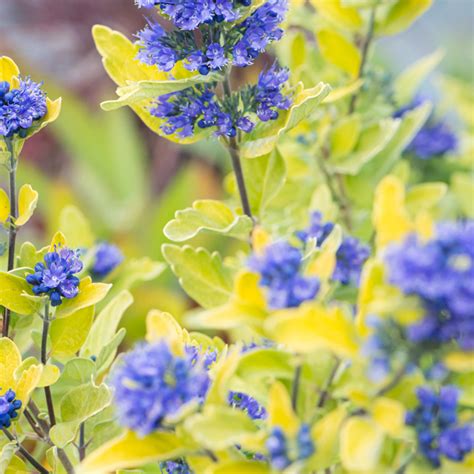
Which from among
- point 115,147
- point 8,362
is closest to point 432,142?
point 8,362

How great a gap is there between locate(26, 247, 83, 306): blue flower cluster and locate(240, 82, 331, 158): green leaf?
14 centimetres

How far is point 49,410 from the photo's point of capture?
544 millimetres

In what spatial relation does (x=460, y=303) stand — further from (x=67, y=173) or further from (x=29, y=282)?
(x=67, y=173)

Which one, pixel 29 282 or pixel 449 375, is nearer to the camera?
pixel 449 375

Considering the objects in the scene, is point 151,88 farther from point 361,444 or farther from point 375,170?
point 375,170

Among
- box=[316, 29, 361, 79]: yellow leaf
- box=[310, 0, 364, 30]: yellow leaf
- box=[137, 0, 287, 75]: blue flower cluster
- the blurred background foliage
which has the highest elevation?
box=[137, 0, 287, 75]: blue flower cluster

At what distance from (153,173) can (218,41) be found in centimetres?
178

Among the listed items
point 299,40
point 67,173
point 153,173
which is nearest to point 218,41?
point 299,40

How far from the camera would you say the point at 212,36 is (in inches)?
20.9

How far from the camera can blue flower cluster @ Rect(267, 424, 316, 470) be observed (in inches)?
14.5

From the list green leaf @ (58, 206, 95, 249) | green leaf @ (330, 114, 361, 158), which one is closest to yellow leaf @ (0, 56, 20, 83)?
green leaf @ (58, 206, 95, 249)

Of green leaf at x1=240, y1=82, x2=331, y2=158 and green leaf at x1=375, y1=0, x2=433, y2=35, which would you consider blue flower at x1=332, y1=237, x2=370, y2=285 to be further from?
green leaf at x1=375, y1=0, x2=433, y2=35

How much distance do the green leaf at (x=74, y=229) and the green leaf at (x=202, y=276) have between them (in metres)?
0.23

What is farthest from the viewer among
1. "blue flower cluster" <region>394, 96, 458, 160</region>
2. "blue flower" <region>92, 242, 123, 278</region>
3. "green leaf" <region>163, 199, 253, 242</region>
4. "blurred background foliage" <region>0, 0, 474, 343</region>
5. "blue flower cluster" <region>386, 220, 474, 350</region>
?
"blurred background foliage" <region>0, 0, 474, 343</region>
